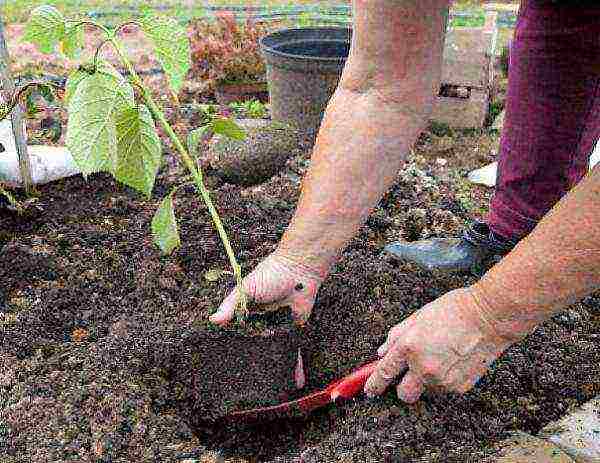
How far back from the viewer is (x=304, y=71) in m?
3.57

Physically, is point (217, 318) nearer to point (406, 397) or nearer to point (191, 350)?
point (191, 350)

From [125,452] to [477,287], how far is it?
2.88 feet

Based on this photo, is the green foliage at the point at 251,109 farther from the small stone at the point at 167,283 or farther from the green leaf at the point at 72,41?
the green leaf at the point at 72,41

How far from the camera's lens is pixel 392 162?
177 cm

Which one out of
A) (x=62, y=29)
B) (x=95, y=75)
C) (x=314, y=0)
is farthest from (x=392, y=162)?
(x=314, y=0)

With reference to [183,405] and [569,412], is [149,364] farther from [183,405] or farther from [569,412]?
[569,412]

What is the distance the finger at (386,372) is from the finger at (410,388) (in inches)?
0.9

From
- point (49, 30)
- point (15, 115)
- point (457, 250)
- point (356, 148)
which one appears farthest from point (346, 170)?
point (15, 115)

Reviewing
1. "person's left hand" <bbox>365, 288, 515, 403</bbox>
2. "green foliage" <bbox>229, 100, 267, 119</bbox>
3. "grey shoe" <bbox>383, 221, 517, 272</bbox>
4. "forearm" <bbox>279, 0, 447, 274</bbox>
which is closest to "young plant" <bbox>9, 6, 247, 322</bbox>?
"forearm" <bbox>279, 0, 447, 274</bbox>

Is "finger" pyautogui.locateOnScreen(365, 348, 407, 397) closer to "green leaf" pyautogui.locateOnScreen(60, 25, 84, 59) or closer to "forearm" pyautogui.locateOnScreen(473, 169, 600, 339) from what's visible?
"forearm" pyautogui.locateOnScreen(473, 169, 600, 339)

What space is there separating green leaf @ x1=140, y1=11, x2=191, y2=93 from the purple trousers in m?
1.20

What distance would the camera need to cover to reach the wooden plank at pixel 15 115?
250 cm

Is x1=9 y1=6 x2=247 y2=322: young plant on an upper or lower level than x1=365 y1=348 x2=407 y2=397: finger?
upper

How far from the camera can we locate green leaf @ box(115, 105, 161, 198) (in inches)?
61.9
